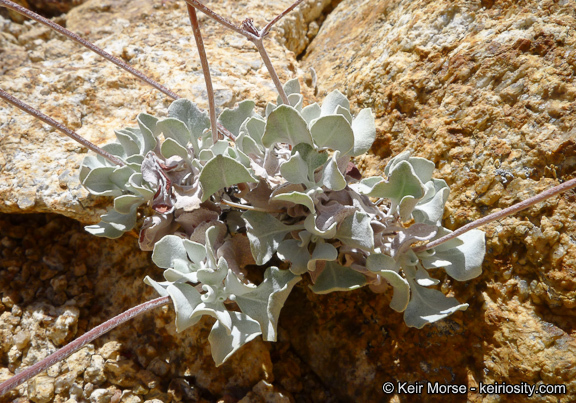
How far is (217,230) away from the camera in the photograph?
1575mm

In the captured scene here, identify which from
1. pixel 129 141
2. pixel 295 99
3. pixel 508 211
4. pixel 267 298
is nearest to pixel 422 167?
pixel 508 211

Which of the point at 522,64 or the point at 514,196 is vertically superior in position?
the point at 522,64

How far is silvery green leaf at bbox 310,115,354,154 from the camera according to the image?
1.40m

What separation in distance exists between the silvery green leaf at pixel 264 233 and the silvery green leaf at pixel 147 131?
1.67 feet

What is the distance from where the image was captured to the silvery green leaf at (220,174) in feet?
4.41

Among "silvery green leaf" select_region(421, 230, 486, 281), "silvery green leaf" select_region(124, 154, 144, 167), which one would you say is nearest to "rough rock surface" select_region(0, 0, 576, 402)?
"silvery green leaf" select_region(421, 230, 486, 281)

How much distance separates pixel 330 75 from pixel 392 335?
1414 millimetres

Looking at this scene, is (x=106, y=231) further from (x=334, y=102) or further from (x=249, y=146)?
(x=334, y=102)

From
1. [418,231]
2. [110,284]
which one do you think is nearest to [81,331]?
[110,284]

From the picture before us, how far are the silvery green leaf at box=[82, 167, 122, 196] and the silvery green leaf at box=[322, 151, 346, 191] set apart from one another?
2.76ft

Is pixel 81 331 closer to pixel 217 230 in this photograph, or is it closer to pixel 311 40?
pixel 217 230

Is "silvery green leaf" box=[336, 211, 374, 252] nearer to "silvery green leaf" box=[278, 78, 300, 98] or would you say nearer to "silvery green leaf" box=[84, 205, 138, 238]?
"silvery green leaf" box=[278, 78, 300, 98]

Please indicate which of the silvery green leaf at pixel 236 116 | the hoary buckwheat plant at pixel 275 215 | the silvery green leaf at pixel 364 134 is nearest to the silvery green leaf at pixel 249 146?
the hoary buckwheat plant at pixel 275 215

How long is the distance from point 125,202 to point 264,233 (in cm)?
55
